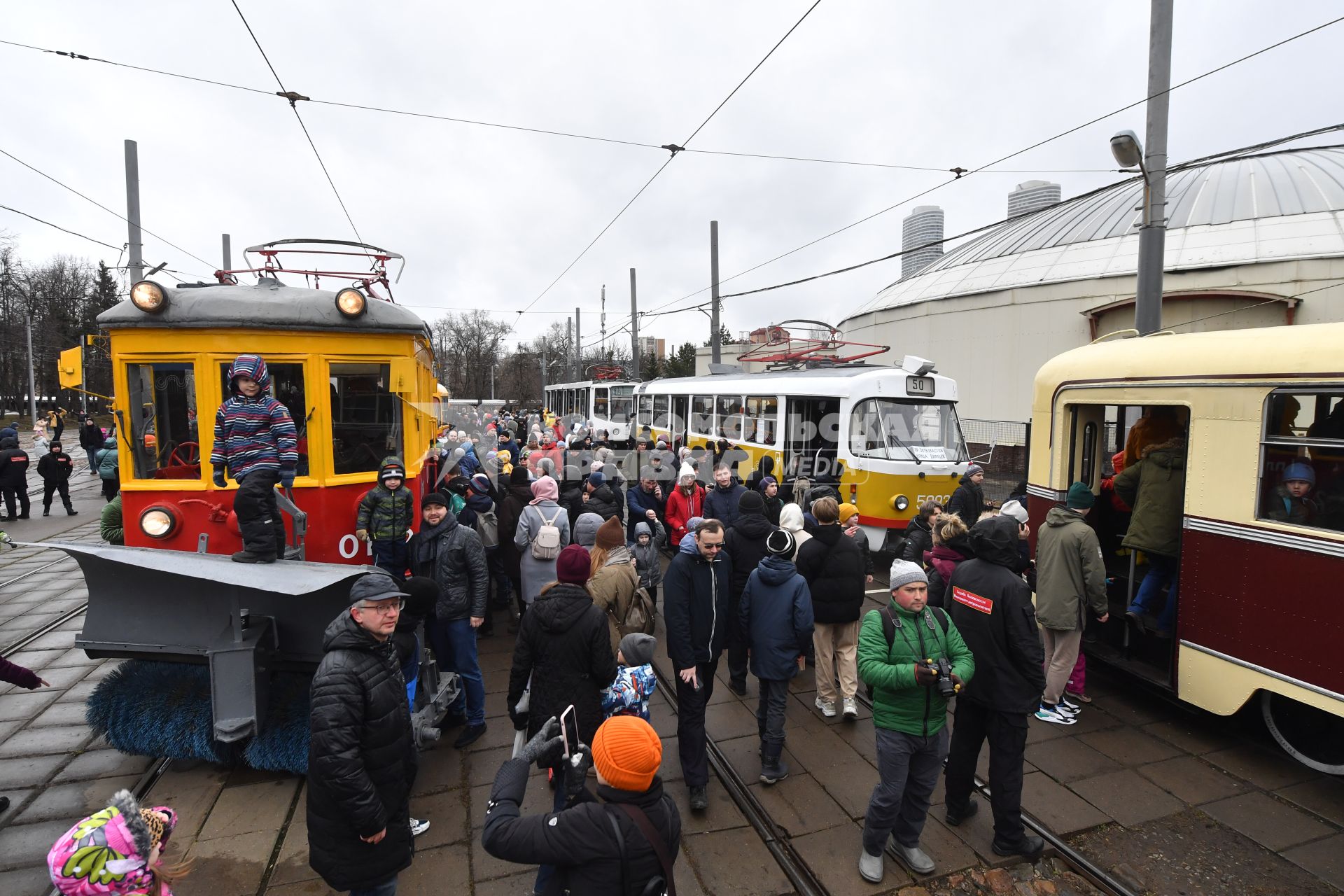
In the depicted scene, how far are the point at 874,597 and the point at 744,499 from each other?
12.8 feet

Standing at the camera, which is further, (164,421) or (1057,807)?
(164,421)

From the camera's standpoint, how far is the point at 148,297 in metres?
4.48

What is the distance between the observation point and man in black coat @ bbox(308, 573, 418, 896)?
248 cm

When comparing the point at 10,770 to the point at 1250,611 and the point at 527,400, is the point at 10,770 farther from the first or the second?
the point at 527,400

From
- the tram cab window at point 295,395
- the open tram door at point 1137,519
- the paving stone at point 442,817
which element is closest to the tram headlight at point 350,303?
the tram cab window at point 295,395

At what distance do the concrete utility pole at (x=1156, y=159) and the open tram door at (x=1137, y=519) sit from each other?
120 centimetres

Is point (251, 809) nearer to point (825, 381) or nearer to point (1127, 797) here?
point (1127, 797)

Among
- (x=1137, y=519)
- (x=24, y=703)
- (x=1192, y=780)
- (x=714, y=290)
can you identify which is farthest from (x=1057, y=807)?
(x=714, y=290)

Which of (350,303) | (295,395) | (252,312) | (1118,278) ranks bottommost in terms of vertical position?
(295,395)

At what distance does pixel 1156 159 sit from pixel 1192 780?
253 inches

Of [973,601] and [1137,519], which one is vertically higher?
[1137,519]

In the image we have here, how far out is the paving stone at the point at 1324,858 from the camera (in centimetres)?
354

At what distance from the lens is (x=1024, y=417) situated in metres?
22.9

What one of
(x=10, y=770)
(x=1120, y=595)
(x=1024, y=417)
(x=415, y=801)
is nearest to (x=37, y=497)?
(x=10, y=770)
